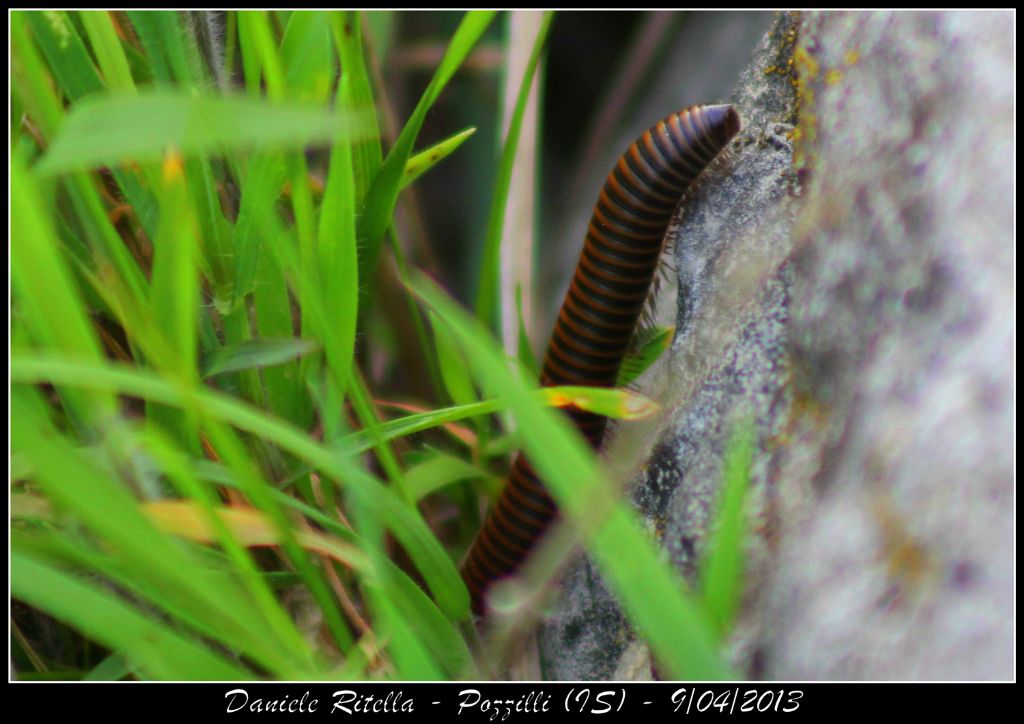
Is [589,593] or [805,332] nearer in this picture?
[805,332]

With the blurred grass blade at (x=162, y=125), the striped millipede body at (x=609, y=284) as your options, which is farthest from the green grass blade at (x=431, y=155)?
the blurred grass blade at (x=162, y=125)

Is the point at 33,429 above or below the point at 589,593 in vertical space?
above

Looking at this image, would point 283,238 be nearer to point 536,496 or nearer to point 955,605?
point 536,496

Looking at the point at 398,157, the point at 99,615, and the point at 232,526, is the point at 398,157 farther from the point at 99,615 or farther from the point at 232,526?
the point at 99,615

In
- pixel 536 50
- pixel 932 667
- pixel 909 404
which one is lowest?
pixel 932 667
